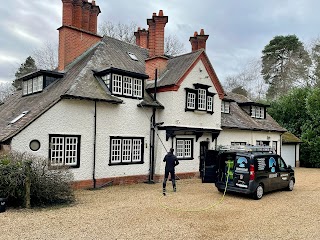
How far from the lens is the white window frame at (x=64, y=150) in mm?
13328

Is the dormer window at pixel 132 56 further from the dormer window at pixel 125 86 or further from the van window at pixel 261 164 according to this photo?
the van window at pixel 261 164

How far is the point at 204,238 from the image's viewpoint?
24.6 ft

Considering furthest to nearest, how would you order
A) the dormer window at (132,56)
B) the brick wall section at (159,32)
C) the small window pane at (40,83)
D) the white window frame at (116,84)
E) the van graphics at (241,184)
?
the dormer window at (132,56)
the brick wall section at (159,32)
the small window pane at (40,83)
the white window frame at (116,84)
the van graphics at (241,184)

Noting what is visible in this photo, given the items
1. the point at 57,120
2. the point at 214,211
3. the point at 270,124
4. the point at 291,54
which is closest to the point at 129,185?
the point at 57,120

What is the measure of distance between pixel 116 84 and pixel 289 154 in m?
19.6

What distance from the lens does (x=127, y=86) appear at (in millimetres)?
15977


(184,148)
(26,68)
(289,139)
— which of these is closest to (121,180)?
(184,148)

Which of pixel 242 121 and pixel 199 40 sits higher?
pixel 199 40

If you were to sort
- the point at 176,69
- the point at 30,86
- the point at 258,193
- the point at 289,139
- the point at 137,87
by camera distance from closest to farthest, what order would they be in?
1. the point at 258,193
2. the point at 137,87
3. the point at 30,86
4. the point at 176,69
5. the point at 289,139

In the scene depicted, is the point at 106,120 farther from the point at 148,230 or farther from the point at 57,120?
the point at 148,230

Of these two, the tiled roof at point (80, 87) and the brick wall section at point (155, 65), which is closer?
the tiled roof at point (80, 87)

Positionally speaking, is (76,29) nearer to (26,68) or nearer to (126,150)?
(126,150)

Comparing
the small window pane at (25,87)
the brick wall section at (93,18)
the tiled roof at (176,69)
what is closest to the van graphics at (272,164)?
the tiled roof at (176,69)

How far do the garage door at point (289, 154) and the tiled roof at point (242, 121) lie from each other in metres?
2.69
